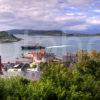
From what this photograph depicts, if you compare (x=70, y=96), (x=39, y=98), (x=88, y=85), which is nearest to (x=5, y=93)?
(x=39, y=98)

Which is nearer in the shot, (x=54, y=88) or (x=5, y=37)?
(x=54, y=88)

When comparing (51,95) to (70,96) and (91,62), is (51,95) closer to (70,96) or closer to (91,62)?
(70,96)

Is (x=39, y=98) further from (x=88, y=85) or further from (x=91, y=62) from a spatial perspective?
(x=91, y=62)

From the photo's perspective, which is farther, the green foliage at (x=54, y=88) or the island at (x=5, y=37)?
the island at (x=5, y=37)

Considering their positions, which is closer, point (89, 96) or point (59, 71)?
point (89, 96)

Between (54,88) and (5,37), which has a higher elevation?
(54,88)

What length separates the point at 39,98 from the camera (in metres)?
15.5

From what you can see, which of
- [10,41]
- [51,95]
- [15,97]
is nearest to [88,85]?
[51,95]

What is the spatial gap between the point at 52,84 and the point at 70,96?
1.24 m

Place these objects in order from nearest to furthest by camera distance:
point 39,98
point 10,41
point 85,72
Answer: point 39,98
point 85,72
point 10,41

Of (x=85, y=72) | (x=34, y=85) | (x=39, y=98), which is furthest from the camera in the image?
(x=85, y=72)

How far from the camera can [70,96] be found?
15781 mm

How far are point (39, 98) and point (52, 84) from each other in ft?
4.66

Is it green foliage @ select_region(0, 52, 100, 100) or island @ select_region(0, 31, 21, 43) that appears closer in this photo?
green foliage @ select_region(0, 52, 100, 100)
